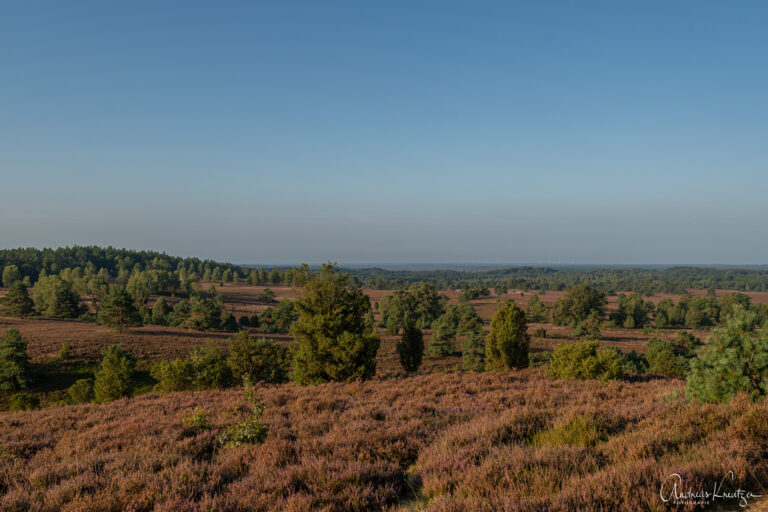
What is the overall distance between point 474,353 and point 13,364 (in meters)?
49.1

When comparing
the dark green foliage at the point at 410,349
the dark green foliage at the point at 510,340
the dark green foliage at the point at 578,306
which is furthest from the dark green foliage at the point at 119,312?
the dark green foliage at the point at 578,306

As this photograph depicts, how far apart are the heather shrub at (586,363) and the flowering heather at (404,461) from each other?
624 cm

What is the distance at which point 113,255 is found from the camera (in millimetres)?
197250

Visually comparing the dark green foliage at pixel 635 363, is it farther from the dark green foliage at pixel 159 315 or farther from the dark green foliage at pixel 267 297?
the dark green foliage at pixel 267 297

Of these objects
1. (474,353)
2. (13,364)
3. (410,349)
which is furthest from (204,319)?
(474,353)

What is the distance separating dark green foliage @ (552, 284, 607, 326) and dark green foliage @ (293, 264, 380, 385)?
85.2 m

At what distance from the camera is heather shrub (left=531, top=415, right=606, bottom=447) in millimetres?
6170

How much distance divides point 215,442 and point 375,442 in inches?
149

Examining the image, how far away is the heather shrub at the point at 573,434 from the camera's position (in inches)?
243

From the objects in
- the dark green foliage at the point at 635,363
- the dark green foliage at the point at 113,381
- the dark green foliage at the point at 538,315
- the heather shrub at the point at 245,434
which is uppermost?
the heather shrub at the point at 245,434

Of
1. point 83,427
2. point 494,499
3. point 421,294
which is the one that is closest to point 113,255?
point 421,294

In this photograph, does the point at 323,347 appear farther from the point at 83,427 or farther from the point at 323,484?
the point at 323,484

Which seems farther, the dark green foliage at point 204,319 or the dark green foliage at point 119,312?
the dark green foliage at point 204,319

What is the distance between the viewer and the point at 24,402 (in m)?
27.5
